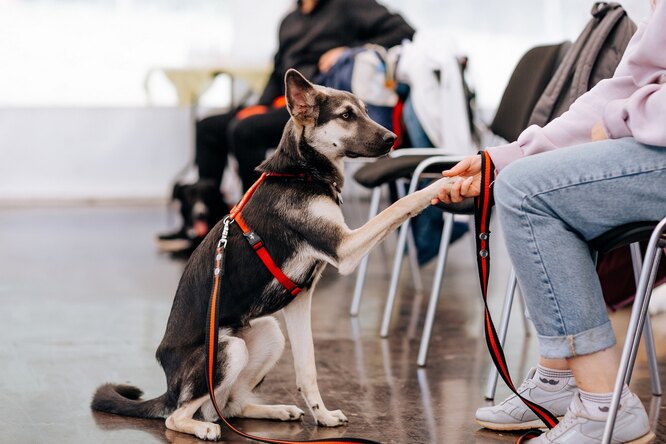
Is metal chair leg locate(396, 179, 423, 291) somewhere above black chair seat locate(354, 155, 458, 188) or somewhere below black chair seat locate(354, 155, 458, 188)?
below

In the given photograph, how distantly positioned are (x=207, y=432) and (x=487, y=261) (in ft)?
2.36

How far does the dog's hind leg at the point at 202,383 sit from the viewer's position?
2.01 meters

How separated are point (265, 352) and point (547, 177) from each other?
82 cm

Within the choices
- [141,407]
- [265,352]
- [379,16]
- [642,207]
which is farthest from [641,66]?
[379,16]

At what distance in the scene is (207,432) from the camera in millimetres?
2029

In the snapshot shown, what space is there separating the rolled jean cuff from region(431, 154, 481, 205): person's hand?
0.37 m

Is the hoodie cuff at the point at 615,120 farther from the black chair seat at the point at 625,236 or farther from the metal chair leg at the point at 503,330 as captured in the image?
the metal chair leg at the point at 503,330

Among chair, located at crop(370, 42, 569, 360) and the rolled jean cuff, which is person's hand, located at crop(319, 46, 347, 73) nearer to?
chair, located at crop(370, 42, 569, 360)

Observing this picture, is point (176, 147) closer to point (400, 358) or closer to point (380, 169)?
point (380, 169)

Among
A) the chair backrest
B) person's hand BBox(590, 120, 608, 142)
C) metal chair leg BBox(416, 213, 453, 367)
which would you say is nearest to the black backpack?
the chair backrest

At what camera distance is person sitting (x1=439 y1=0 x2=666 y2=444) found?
5.41 ft

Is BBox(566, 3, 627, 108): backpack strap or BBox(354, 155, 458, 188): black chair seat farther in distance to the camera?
BBox(354, 155, 458, 188): black chair seat

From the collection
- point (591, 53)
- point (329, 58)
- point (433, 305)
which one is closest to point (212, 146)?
point (329, 58)

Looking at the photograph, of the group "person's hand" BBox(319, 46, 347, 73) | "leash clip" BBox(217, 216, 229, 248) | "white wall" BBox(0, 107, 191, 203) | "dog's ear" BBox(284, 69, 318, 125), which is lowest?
"white wall" BBox(0, 107, 191, 203)
